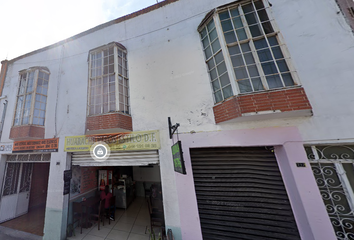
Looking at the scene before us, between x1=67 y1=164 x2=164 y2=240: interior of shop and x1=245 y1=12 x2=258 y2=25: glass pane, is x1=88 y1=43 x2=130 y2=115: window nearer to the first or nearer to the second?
x1=67 y1=164 x2=164 y2=240: interior of shop

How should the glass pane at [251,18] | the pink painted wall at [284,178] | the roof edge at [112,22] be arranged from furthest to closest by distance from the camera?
the roof edge at [112,22]
the glass pane at [251,18]
the pink painted wall at [284,178]

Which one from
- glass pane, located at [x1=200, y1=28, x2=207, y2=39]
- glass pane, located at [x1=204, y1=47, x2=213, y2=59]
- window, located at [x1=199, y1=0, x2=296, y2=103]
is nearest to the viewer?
window, located at [x1=199, y1=0, x2=296, y2=103]

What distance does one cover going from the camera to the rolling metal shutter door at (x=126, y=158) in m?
4.48

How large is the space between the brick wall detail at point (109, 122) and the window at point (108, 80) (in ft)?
1.24

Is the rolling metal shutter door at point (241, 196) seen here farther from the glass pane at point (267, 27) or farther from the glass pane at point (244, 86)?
the glass pane at point (267, 27)

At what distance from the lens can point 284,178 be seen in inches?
136

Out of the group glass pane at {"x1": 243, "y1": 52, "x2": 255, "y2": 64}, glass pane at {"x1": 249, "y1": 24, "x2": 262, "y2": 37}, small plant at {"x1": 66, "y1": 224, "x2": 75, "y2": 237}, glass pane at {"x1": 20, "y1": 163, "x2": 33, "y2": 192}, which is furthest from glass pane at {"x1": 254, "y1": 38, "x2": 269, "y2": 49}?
glass pane at {"x1": 20, "y1": 163, "x2": 33, "y2": 192}

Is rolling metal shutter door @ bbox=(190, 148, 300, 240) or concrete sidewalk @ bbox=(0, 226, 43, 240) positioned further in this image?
concrete sidewalk @ bbox=(0, 226, 43, 240)

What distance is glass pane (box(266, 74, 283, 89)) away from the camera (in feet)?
11.8

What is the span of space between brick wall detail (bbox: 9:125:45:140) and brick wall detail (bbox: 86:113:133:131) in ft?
9.78

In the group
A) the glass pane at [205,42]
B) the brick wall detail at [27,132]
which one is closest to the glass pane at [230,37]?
the glass pane at [205,42]

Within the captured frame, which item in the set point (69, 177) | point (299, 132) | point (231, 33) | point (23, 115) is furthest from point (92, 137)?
point (299, 132)

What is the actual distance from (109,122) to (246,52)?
5158 mm

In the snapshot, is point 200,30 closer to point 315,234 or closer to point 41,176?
point 315,234
